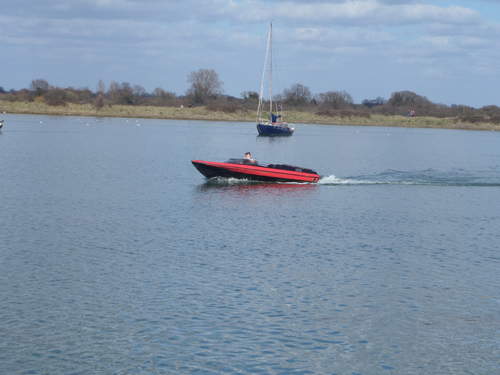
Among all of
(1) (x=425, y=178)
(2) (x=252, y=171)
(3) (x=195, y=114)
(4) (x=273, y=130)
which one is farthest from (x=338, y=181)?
(3) (x=195, y=114)

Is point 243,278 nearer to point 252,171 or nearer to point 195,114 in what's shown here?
point 252,171

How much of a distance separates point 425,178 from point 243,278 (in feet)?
125

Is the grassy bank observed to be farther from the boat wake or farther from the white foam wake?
the white foam wake

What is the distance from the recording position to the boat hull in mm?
111062

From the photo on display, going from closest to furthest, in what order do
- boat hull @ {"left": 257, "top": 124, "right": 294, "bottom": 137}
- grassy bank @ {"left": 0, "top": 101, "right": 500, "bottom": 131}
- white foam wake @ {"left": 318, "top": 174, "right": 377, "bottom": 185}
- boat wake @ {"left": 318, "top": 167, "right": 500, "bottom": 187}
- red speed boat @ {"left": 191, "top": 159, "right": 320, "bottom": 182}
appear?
red speed boat @ {"left": 191, "top": 159, "right": 320, "bottom": 182}, white foam wake @ {"left": 318, "top": 174, "right": 377, "bottom": 185}, boat wake @ {"left": 318, "top": 167, "right": 500, "bottom": 187}, boat hull @ {"left": 257, "top": 124, "right": 294, "bottom": 137}, grassy bank @ {"left": 0, "top": 101, "right": 500, "bottom": 131}

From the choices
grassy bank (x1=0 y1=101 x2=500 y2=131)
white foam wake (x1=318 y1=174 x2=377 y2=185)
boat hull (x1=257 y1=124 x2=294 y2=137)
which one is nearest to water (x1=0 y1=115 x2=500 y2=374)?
white foam wake (x1=318 y1=174 x2=377 y2=185)

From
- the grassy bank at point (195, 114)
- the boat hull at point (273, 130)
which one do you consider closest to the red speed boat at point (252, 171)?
the boat hull at point (273, 130)

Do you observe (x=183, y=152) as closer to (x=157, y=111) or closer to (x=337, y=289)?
(x=337, y=289)

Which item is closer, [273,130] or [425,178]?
[425,178]

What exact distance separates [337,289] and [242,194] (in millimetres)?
21882

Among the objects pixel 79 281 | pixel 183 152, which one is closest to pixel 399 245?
pixel 79 281

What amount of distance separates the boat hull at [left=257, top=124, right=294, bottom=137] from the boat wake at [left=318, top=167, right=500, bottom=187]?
155ft

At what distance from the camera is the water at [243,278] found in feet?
55.2

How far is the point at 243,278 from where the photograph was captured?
2327 cm
